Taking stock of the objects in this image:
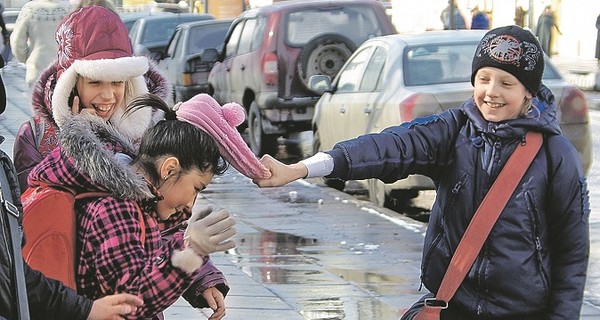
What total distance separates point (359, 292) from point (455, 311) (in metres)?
3.69

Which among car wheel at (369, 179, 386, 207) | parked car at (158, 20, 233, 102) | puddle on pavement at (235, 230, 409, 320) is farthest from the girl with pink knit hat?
parked car at (158, 20, 233, 102)

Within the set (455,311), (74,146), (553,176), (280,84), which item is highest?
(74,146)

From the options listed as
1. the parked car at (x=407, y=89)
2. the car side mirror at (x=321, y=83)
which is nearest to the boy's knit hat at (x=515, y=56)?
the parked car at (x=407, y=89)

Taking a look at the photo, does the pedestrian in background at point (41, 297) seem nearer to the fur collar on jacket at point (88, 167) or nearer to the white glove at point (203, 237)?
the white glove at point (203, 237)

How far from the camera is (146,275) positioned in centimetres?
335

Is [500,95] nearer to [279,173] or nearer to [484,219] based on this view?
[484,219]

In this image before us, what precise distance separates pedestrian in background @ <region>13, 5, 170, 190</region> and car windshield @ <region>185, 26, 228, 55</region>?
632 inches

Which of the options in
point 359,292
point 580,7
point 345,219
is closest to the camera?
point 359,292

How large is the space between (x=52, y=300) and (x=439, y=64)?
27.4 feet

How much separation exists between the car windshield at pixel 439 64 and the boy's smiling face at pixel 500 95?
685 cm

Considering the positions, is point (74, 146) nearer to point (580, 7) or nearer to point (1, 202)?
point (1, 202)

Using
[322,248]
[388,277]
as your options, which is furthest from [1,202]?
[322,248]

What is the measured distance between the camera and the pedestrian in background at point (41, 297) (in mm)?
2984

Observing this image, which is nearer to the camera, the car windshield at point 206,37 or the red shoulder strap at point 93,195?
the red shoulder strap at point 93,195
